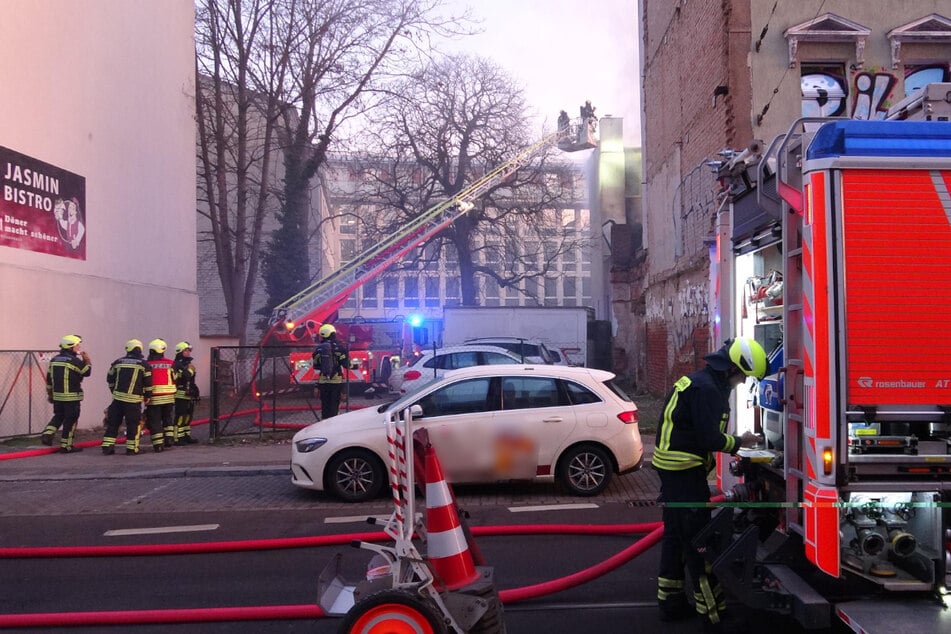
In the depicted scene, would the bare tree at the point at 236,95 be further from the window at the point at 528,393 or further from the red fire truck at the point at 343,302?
the window at the point at 528,393

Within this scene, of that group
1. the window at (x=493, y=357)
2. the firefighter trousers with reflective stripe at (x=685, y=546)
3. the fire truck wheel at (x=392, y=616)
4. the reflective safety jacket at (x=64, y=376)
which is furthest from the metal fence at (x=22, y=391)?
the firefighter trousers with reflective stripe at (x=685, y=546)

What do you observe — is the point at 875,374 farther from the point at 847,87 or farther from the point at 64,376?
the point at 847,87

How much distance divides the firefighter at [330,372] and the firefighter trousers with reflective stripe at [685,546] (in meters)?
9.06

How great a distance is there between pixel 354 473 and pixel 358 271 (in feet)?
47.9

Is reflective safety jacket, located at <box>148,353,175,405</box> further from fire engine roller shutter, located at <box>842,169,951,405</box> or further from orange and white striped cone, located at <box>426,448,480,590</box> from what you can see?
fire engine roller shutter, located at <box>842,169,951,405</box>

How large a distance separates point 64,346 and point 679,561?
443 inches

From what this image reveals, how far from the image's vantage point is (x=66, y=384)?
503 inches

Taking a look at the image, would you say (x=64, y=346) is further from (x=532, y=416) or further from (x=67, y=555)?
(x=532, y=416)

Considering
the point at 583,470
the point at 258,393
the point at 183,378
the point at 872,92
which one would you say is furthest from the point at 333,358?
the point at 872,92

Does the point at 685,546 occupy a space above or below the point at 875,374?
below

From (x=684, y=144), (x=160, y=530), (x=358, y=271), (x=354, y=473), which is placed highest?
(x=684, y=144)

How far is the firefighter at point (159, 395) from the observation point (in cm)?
1300

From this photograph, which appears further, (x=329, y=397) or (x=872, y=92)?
(x=872, y=92)

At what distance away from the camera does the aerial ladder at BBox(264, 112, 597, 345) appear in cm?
2089
